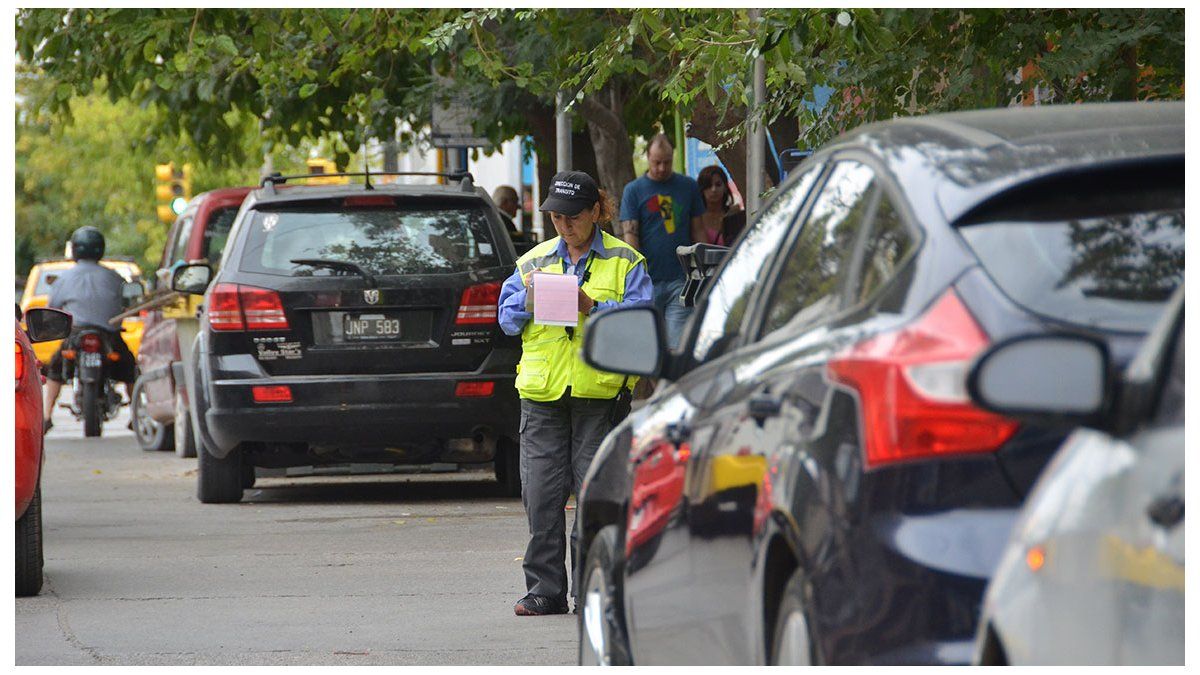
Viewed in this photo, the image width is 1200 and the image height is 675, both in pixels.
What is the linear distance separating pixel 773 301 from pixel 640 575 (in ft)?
2.26

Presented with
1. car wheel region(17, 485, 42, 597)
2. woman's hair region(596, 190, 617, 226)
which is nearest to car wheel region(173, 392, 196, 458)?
car wheel region(17, 485, 42, 597)

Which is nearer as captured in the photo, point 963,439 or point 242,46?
point 963,439

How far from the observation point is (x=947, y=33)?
8.86m

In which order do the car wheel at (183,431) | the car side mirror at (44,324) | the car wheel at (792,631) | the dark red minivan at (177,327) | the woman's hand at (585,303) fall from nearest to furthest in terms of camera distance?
the car wheel at (792,631)
the woman's hand at (585,303)
the car side mirror at (44,324)
the dark red minivan at (177,327)
the car wheel at (183,431)

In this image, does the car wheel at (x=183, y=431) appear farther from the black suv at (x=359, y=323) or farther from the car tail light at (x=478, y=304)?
the car tail light at (x=478, y=304)

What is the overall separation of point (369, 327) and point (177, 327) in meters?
4.01

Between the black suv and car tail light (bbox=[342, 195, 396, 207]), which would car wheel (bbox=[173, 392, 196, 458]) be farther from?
car tail light (bbox=[342, 195, 396, 207])

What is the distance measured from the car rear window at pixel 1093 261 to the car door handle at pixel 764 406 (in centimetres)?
47

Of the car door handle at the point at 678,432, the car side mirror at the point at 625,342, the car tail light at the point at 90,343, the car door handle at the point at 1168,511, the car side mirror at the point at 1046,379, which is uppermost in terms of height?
the car side mirror at the point at 1046,379

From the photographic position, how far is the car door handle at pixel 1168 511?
241 centimetres

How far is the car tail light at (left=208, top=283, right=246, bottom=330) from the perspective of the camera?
11609 mm

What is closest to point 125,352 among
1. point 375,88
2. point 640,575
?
point 375,88

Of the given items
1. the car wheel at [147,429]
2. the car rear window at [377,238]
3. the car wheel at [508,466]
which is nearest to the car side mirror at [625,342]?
the car rear window at [377,238]

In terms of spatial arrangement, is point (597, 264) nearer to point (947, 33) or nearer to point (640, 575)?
point (947, 33)
